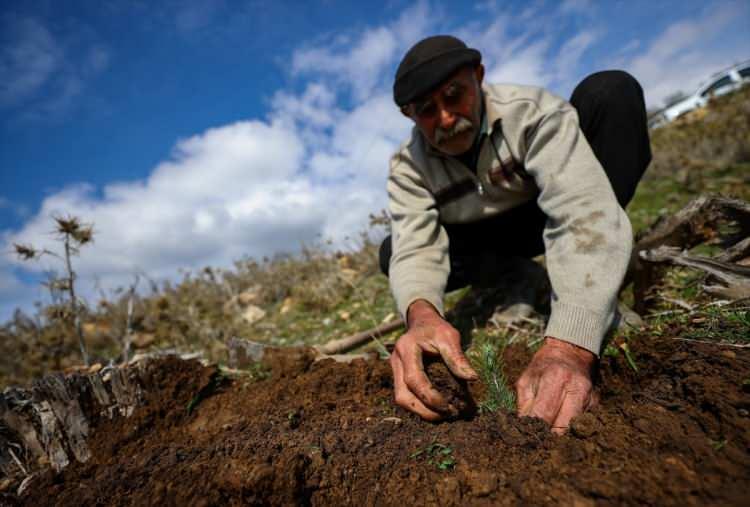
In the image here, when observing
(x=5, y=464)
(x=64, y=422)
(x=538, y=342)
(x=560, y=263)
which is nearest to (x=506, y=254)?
(x=538, y=342)

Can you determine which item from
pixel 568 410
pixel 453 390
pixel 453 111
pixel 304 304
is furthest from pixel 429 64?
pixel 304 304

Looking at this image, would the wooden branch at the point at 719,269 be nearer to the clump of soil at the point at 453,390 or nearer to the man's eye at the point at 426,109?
the clump of soil at the point at 453,390

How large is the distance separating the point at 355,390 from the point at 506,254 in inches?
70.3

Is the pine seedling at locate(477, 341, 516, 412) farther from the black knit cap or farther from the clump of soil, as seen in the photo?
the black knit cap

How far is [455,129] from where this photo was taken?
2.13 metres

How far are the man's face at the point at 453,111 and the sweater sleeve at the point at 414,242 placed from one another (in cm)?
39

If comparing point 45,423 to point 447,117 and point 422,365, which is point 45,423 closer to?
point 422,365

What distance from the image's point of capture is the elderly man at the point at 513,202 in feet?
4.95

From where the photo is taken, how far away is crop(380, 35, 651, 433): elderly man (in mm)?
1509

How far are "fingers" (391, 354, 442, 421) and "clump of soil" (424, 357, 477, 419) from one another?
70 millimetres

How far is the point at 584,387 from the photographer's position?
1.36 meters

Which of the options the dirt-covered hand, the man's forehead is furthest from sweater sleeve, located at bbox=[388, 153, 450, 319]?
the dirt-covered hand

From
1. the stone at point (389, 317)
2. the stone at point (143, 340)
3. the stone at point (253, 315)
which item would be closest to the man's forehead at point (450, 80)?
the stone at point (389, 317)

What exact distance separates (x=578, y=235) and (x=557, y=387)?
690mm
